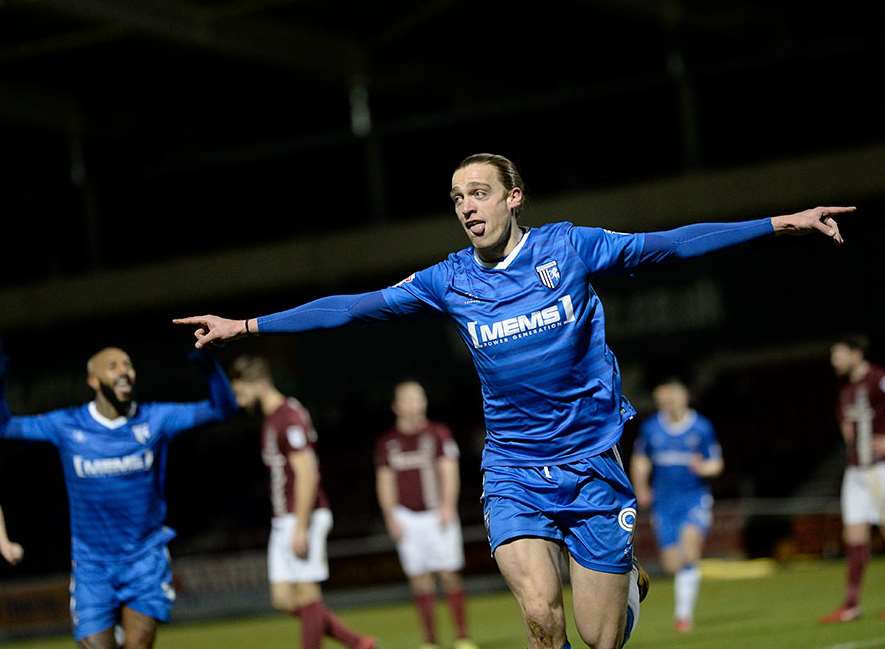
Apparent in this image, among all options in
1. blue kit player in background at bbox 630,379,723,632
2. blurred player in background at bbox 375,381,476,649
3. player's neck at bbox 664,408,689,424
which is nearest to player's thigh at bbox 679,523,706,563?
blue kit player in background at bbox 630,379,723,632

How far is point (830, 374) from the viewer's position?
30266 millimetres

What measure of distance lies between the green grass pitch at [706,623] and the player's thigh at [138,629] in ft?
13.4

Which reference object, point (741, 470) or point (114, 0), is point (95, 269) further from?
point (741, 470)

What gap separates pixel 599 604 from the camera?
6270 mm

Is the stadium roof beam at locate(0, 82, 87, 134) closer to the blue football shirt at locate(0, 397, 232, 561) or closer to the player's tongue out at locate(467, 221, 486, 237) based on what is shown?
the blue football shirt at locate(0, 397, 232, 561)

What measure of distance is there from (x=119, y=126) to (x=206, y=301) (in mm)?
4495

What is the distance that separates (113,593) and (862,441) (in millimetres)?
7411

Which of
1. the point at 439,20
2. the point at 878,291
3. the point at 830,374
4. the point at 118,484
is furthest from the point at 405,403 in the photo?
the point at 830,374

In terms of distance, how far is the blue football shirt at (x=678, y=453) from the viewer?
47.0 feet

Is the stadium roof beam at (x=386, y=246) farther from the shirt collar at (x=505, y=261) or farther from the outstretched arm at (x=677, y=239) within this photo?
the shirt collar at (x=505, y=261)

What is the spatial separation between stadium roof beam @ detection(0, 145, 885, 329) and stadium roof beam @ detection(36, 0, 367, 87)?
307 centimetres

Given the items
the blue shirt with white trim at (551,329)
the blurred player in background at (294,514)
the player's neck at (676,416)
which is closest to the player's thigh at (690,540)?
the player's neck at (676,416)

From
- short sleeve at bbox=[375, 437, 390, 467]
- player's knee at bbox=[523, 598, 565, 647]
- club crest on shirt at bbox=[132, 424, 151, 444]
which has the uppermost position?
club crest on shirt at bbox=[132, 424, 151, 444]

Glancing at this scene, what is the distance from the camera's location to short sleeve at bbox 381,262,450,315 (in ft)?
21.3
